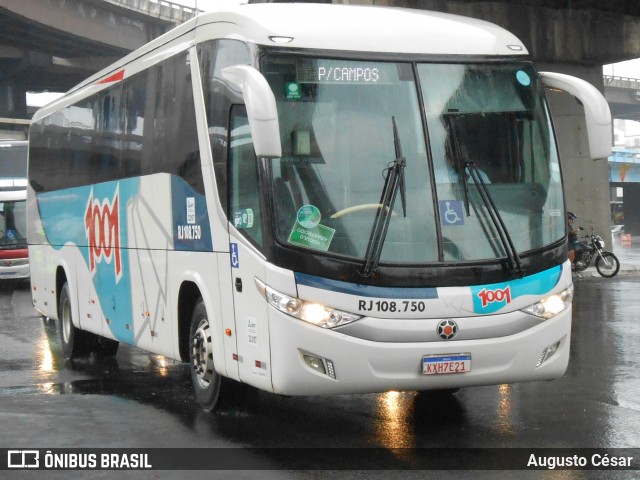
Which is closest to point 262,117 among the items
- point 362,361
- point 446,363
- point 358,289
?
point 358,289

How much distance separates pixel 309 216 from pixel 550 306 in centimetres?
185

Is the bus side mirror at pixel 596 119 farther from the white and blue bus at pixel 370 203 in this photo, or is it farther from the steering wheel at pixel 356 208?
the steering wheel at pixel 356 208

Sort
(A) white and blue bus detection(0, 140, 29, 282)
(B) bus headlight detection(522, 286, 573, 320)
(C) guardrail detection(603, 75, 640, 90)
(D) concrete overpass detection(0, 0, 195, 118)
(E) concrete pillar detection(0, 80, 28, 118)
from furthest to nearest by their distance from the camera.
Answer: (C) guardrail detection(603, 75, 640, 90) < (E) concrete pillar detection(0, 80, 28, 118) < (D) concrete overpass detection(0, 0, 195, 118) < (A) white and blue bus detection(0, 140, 29, 282) < (B) bus headlight detection(522, 286, 573, 320)

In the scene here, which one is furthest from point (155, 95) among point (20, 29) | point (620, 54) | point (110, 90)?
point (20, 29)

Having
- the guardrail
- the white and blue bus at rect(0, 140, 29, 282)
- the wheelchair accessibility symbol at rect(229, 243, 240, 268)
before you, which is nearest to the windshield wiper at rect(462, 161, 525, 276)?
the wheelchair accessibility symbol at rect(229, 243, 240, 268)

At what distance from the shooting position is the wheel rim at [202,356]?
8922 millimetres

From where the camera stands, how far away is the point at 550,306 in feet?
26.0

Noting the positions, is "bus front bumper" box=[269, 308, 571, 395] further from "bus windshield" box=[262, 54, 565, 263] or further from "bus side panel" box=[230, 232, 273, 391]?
"bus windshield" box=[262, 54, 565, 263]

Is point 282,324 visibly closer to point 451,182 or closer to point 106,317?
point 451,182

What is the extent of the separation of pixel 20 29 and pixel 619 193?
313 feet

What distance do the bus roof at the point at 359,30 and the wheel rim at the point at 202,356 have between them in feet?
7.68

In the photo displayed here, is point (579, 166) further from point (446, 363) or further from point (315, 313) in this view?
point (315, 313)

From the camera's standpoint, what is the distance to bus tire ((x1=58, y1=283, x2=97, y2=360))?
1358cm

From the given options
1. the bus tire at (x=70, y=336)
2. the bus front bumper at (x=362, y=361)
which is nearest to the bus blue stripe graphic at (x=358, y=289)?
A: the bus front bumper at (x=362, y=361)
